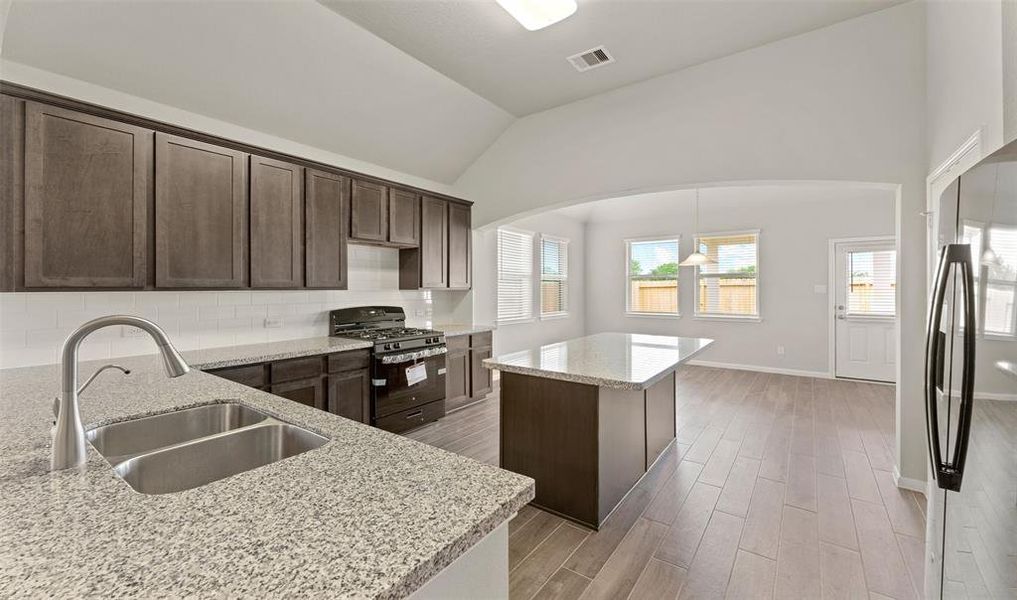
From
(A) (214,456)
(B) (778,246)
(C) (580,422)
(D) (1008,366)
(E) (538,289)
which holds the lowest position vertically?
(C) (580,422)

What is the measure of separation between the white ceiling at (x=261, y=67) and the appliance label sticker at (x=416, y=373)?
2.15 meters

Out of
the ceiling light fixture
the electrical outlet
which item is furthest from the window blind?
the electrical outlet

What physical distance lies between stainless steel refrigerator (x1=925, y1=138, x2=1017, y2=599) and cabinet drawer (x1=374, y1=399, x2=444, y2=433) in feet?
11.1

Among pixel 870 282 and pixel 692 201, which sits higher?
pixel 692 201

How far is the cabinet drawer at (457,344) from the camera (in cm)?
437

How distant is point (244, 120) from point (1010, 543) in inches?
171

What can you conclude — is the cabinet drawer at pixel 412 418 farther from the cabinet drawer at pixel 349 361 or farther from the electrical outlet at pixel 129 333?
the electrical outlet at pixel 129 333

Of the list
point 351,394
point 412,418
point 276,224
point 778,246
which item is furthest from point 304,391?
point 778,246

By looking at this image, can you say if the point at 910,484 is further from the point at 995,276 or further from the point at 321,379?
the point at 321,379

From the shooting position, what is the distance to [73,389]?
3.02 feet

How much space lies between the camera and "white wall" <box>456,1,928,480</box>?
274 cm

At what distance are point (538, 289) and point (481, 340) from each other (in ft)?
7.20

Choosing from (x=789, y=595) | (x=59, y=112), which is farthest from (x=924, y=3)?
(x=59, y=112)

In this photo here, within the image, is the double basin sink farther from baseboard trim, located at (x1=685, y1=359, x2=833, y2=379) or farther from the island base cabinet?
baseboard trim, located at (x1=685, y1=359, x2=833, y2=379)
